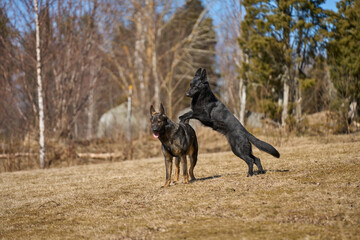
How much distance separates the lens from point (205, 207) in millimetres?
5879

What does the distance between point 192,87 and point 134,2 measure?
74.0 feet

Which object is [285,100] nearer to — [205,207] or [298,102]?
[298,102]

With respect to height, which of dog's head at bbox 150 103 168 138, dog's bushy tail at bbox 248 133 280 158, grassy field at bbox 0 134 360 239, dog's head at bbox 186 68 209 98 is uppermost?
dog's head at bbox 186 68 209 98

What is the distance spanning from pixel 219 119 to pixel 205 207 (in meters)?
2.07

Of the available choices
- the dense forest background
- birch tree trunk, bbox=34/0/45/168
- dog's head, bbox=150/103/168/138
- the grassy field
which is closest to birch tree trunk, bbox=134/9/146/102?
the dense forest background

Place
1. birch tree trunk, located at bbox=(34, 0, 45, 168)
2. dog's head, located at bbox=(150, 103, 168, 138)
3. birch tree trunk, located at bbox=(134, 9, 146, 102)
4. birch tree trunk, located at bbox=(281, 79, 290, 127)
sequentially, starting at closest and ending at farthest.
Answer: dog's head, located at bbox=(150, 103, 168, 138)
birch tree trunk, located at bbox=(34, 0, 45, 168)
birch tree trunk, located at bbox=(281, 79, 290, 127)
birch tree trunk, located at bbox=(134, 9, 146, 102)

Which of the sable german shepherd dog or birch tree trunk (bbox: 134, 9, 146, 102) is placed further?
birch tree trunk (bbox: 134, 9, 146, 102)

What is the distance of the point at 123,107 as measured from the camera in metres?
32.1

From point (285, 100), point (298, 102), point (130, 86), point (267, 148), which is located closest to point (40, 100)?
point (130, 86)

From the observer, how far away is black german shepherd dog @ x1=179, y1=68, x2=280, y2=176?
23.9 feet

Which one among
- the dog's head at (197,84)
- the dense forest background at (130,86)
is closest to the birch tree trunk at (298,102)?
the dense forest background at (130,86)

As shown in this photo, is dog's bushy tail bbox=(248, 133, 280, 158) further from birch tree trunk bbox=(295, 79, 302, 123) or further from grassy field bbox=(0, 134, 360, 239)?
A: birch tree trunk bbox=(295, 79, 302, 123)

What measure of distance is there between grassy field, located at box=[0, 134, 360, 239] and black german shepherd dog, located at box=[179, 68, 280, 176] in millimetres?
617

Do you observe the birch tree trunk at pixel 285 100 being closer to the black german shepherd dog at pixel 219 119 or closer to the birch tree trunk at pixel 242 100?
the birch tree trunk at pixel 242 100
